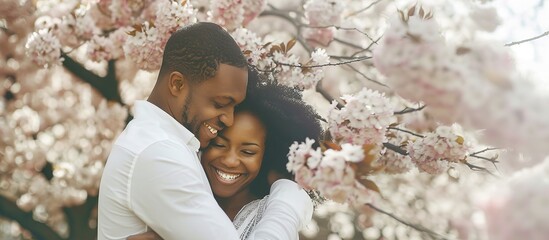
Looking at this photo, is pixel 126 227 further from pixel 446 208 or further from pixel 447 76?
pixel 446 208

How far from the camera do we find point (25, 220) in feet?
20.6

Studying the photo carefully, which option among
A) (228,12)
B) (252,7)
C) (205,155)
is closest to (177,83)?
(205,155)

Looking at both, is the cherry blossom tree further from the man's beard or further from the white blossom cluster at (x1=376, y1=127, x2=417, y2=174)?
the man's beard

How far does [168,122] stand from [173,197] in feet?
0.90

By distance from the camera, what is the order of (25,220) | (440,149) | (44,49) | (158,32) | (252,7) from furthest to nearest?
(25,220) < (44,49) < (252,7) < (158,32) < (440,149)

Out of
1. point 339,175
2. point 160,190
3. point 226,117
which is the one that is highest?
point 339,175

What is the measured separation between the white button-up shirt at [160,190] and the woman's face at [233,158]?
312 millimetres

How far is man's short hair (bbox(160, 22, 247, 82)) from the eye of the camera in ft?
6.62

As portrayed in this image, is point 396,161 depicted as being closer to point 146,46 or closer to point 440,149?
point 440,149

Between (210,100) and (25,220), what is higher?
(210,100)

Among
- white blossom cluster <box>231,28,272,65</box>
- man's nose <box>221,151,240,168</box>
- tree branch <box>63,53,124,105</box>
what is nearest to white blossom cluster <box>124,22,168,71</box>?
white blossom cluster <box>231,28,272,65</box>

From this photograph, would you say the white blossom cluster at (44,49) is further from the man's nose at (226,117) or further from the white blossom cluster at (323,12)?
the man's nose at (226,117)

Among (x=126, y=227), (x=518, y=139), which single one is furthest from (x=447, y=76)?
(x=126, y=227)

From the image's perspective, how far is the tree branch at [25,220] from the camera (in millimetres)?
6254
